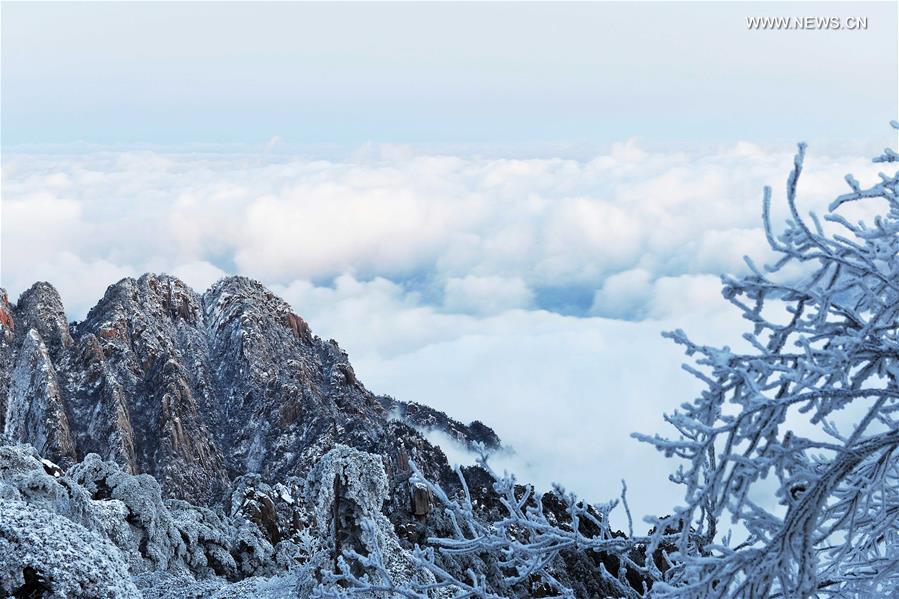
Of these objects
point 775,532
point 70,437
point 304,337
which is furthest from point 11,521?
point 304,337

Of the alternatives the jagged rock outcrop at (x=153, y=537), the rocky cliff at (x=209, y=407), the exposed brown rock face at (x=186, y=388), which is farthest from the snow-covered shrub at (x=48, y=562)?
the exposed brown rock face at (x=186, y=388)

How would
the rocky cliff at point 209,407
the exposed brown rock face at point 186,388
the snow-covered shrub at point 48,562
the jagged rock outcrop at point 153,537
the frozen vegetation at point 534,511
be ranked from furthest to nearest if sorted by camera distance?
the exposed brown rock face at point 186,388, the rocky cliff at point 209,407, the jagged rock outcrop at point 153,537, the snow-covered shrub at point 48,562, the frozen vegetation at point 534,511

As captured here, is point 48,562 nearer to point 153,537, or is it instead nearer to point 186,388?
point 153,537

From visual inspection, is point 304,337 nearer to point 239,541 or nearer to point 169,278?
point 169,278

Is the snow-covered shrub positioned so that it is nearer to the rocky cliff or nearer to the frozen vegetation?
the frozen vegetation

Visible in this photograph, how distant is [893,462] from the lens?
5.22 meters

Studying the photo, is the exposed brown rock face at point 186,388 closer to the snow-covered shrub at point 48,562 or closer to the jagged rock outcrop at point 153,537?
the jagged rock outcrop at point 153,537

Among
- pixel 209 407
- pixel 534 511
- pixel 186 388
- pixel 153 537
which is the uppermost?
pixel 186 388

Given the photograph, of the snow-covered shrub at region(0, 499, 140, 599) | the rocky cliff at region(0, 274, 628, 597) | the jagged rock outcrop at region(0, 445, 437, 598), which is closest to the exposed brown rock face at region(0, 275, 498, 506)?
the rocky cliff at region(0, 274, 628, 597)

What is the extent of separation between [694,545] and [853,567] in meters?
1.33

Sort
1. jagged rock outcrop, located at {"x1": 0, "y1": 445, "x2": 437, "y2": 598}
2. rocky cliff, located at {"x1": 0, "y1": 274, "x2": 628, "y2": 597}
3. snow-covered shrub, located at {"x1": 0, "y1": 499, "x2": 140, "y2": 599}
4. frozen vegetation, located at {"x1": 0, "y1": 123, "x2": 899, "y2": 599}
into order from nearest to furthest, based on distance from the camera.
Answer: frozen vegetation, located at {"x1": 0, "y1": 123, "x2": 899, "y2": 599}
snow-covered shrub, located at {"x1": 0, "y1": 499, "x2": 140, "y2": 599}
jagged rock outcrop, located at {"x1": 0, "y1": 445, "x2": 437, "y2": 598}
rocky cliff, located at {"x1": 0, "y1": 274, "x2": 628, "y2": 597}

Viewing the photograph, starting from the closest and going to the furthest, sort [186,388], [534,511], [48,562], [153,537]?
[534,511] → [48,562] → [153,537] → [186,388]

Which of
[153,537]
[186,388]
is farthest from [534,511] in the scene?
[186,388]

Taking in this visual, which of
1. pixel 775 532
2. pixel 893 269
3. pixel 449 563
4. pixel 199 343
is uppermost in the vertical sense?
pixel 199 343
